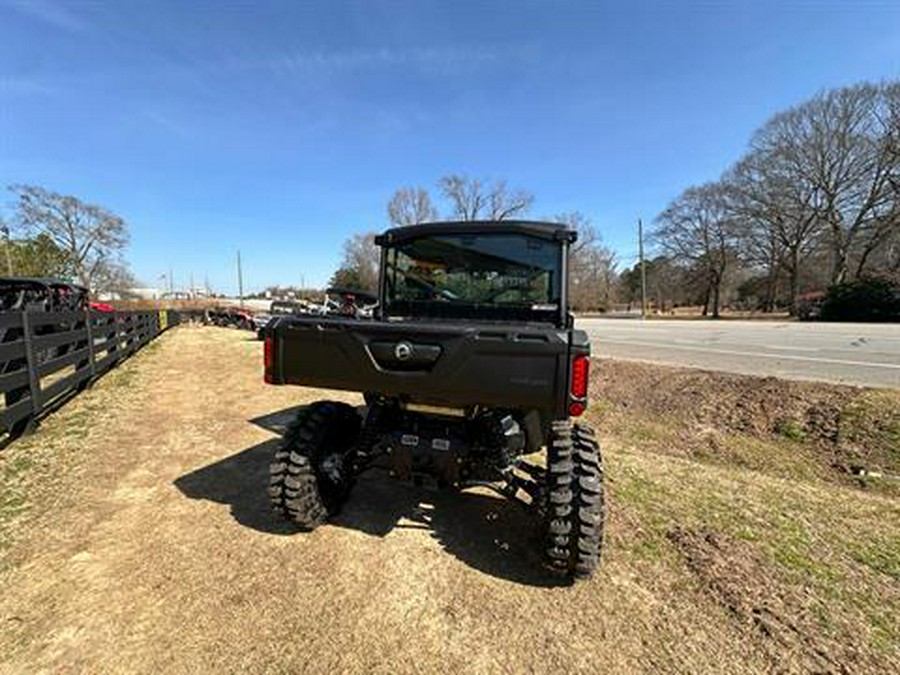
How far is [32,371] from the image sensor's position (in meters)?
4.93

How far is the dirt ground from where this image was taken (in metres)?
1.98

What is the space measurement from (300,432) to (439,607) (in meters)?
1.42

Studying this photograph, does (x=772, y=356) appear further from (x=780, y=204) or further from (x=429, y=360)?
(x=780, y=204)

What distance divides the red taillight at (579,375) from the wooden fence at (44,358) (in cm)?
Answer: 537

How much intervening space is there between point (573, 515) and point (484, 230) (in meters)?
1.93

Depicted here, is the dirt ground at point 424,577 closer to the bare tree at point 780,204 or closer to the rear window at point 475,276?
the rear window at point 475,276

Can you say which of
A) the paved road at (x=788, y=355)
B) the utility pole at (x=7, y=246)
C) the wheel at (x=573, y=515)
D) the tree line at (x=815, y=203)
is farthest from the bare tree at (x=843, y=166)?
the utility pole at (x=7, y=246)

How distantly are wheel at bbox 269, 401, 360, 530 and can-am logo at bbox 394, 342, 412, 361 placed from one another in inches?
41.5

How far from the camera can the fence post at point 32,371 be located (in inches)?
192

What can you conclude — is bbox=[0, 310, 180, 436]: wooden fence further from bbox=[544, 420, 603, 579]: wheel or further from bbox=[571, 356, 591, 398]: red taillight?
bbox=[571, 356, 591, 398]: red taillight

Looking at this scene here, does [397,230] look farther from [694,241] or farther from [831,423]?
[694,241]

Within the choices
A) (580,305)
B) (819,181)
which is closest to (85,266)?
(580,305)

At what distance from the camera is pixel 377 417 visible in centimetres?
304

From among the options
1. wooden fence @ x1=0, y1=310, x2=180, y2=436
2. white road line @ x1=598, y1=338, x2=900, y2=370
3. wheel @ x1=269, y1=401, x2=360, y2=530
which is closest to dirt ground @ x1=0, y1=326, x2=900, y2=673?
wheel @ x1=269, y1=401, x2=360, y2=530
